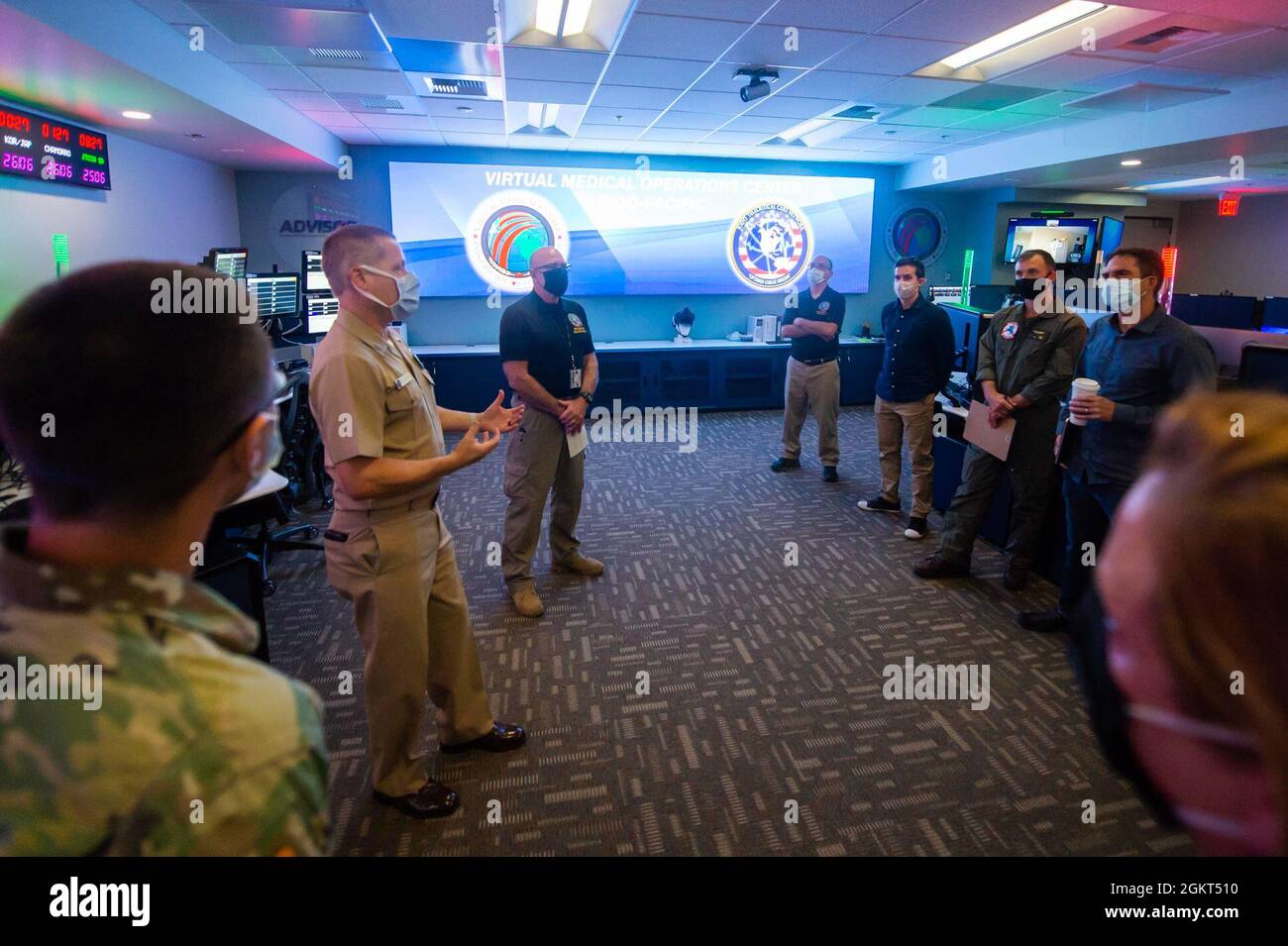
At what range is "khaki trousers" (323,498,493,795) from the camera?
1.79 m

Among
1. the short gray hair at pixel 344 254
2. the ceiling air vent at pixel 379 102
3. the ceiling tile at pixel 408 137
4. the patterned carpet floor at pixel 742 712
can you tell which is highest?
the ceiling tile at pixel 408 137

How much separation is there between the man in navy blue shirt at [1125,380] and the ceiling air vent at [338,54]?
12.8ft

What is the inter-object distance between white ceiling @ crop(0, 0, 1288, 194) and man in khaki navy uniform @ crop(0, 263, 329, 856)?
9.86 feet

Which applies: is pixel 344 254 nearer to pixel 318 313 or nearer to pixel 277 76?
pixel 277 76

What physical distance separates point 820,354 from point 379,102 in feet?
12.1

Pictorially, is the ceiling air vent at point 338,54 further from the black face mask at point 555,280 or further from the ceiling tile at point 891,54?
the ceiling tile at point 891,54

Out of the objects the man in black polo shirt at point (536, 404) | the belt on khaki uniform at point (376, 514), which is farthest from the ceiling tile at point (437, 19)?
the belt on khaki uniform at point (376, 514)

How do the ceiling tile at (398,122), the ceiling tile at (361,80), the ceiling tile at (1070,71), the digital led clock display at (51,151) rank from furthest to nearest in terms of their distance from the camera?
1. the ceiling tile at (398,122)
2. the ceiling tile at (361,80)
3. the ceiling tile at (1070,71)
4. the digital led clock display at (51,151)

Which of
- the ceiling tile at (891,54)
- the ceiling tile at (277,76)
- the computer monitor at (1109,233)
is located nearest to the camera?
the ceiling tile at (891,54)

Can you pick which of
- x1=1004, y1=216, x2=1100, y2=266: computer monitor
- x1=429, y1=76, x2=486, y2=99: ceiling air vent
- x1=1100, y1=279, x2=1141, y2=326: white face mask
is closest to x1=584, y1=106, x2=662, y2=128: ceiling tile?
x1=429, y1=76, x2=486, y2=99: ceiling air vent

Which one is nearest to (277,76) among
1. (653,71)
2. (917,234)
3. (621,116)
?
(653,71)

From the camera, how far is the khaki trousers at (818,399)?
16.7 ft
